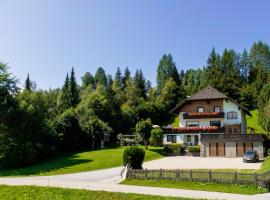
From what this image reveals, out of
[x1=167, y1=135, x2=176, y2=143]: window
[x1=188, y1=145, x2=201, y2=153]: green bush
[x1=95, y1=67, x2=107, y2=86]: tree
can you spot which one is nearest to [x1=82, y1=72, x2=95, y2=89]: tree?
[x1=95, y1=67, x2=107, y2=86]: tree

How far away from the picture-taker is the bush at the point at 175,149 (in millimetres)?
54969

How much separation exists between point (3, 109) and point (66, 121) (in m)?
13.1

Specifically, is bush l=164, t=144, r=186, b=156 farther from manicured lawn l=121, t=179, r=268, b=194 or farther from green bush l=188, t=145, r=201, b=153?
manicured lawn l=121, t=179, r=268, b=194

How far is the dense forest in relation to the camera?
5434 centimetres

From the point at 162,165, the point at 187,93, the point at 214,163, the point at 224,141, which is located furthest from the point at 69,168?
the point at 187,93

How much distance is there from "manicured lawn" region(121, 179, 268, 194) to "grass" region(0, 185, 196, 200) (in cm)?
479

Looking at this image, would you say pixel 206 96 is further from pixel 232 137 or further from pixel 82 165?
pixel 82 165

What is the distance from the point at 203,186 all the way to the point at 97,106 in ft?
152

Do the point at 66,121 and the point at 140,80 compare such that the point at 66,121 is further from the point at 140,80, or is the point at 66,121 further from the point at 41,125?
the point at 140,80

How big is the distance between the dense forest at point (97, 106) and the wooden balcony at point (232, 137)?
20.1ft

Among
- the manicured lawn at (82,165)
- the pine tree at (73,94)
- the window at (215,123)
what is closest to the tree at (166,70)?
the pine tree at (73,94)

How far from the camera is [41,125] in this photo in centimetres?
5847

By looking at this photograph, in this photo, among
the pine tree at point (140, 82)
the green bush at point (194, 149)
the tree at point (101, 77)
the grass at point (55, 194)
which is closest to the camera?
the grass at point (55, 194)

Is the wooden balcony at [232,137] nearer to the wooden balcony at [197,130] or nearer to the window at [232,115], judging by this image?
the wooden balcony at [197,130]
